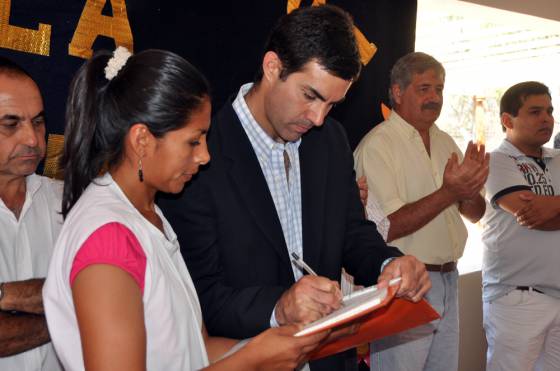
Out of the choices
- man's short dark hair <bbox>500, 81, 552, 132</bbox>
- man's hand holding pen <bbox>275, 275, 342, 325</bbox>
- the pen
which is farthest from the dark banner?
man's hand holding pen <bbox>275, 275, 342, 325</bbox>

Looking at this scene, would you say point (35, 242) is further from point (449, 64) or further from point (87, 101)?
point (449, 64)

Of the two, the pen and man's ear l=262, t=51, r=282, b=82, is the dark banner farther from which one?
the pen

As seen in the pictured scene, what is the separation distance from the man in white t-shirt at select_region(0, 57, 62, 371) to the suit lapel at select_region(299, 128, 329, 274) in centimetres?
67

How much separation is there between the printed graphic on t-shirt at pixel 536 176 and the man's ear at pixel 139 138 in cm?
246

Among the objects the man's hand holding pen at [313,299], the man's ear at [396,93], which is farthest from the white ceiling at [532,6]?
the man's hand holding pen at [313,299]

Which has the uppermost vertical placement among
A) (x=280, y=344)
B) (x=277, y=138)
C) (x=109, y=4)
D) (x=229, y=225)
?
(x=109, y=4)

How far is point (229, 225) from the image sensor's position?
145cm

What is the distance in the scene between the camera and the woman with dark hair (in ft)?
3.06

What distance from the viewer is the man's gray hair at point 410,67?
2.79 meters

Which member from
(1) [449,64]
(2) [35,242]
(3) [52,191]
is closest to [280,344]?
(2) [35,242]

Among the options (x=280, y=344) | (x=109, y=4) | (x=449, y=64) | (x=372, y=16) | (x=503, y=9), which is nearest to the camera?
(x=280, y=344)

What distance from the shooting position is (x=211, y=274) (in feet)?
4.67

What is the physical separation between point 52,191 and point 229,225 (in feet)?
1.78

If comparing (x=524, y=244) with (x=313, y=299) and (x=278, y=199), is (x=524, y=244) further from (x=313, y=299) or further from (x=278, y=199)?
(x=313, y=299)
